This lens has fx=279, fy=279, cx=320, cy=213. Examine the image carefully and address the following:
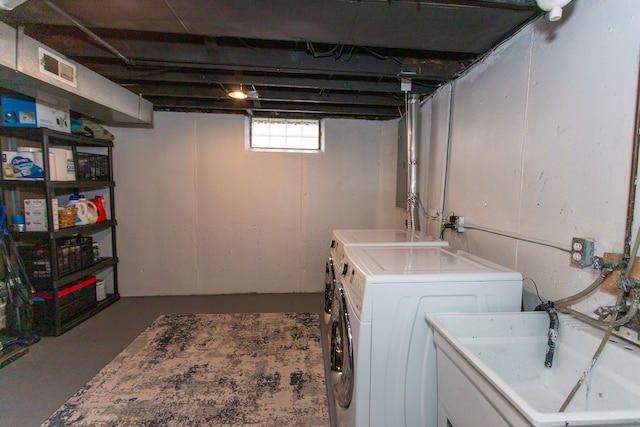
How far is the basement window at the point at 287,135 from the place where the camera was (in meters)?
3.41

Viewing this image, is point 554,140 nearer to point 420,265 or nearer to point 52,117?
point 420,265

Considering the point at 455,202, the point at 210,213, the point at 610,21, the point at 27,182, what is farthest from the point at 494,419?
the point at 27,182

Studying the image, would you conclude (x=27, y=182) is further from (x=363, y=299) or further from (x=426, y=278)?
(x=426, y=278)

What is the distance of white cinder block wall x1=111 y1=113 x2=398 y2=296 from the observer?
3285mm

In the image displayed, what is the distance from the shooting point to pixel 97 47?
5.95 ft

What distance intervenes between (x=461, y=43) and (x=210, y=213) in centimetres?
294

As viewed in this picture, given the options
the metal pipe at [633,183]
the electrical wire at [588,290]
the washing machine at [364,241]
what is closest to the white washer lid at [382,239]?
the washing machine at [364,241]

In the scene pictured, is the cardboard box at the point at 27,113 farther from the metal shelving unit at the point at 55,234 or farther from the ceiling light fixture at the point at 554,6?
the ceiling light fixture at the point at 554,6

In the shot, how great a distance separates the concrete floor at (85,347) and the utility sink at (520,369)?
6.79 feet

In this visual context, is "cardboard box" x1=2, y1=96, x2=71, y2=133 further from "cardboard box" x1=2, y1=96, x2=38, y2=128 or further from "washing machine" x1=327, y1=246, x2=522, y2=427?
"washing machine" x1=327, y1=246, x2=522, y2=427

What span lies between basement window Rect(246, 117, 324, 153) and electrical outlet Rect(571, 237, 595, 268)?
2700 mm

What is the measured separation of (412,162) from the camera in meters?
2.49

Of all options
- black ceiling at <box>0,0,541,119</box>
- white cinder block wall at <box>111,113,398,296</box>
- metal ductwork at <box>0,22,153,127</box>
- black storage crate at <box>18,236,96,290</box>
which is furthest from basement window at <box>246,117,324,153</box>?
black storage crate at <box>18,236,96,290</box>

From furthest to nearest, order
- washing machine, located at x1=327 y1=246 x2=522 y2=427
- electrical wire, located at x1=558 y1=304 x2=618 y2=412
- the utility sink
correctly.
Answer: washing machine, located at x1=327 y1=246 x2=522 y2=427, electrical wire, located at x1=558 y1=304 x2=618 y2=412, the utility sink
